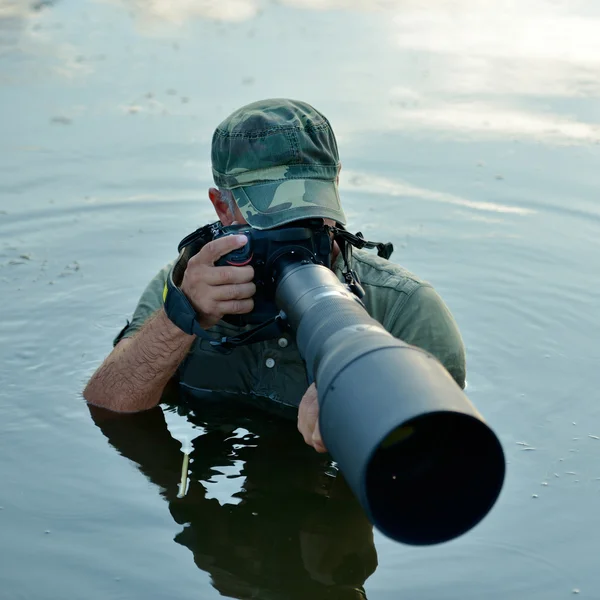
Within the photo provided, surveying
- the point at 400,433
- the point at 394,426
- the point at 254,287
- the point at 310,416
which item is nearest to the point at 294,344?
the point at 254,287

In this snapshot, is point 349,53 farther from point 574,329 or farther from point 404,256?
point 574,329

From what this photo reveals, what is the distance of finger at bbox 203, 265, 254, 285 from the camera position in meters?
2.15

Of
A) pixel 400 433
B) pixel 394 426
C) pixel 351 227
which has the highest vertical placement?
pixel 394 426

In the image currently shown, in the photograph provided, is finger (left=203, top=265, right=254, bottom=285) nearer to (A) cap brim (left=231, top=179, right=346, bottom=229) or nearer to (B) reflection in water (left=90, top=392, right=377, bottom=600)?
(A) cap brim (left=231, top=179, right=346, bottom=229)

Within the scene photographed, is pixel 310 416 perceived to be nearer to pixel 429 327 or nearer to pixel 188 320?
pixel 188 320

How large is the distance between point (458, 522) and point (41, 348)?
2.25 m

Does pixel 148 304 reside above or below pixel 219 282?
below

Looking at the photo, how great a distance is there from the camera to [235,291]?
2.17 m

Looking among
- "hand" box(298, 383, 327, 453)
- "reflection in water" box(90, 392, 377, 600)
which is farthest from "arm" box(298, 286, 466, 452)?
"hand" box(298, 383, 327, 453)

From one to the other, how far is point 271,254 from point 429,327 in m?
0.59

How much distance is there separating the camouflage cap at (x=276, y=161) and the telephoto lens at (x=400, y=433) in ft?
2.55

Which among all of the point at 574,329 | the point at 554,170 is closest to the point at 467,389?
the point at 574,329

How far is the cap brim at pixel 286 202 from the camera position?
2.35 m

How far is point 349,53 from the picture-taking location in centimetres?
658
